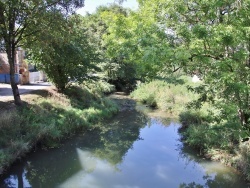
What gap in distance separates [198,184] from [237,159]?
1755 millimetres

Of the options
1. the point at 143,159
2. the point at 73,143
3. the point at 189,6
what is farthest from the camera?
the point at 73,143

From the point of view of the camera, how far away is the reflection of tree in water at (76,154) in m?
10.6

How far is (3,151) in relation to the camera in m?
10.2

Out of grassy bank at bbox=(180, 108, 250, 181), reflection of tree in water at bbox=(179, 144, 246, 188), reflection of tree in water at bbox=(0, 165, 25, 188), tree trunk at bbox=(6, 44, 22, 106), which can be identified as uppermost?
tree trunk at bbox=(6, 44, 22, 106)

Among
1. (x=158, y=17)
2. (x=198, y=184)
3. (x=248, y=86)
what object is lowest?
Answer: (x=198, y=184)

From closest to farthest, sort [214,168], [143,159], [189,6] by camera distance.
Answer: [189,6] → [214,168] → [143,159]

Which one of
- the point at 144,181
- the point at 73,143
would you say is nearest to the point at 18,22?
the point at 73,143

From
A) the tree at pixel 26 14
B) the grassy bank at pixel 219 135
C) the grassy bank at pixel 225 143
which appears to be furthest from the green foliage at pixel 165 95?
the tree at pixel 26 14

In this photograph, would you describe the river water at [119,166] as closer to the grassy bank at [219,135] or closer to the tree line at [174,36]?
the grassy bank at [219,135]

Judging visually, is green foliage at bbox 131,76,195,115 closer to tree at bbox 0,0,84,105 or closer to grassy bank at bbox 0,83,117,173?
grassy bank at bbox 0,83,117,173

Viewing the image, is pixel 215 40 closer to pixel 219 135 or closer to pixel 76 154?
pixel 219 135

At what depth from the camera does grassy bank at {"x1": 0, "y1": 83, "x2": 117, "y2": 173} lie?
35.9 feet

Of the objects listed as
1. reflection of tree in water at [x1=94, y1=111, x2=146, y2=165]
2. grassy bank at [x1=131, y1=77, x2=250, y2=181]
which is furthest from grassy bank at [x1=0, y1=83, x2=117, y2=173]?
grassy bank at [x1=131, y1=77, x2=250, y2=181]

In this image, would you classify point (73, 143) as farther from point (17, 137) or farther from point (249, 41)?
point (249, 41)
